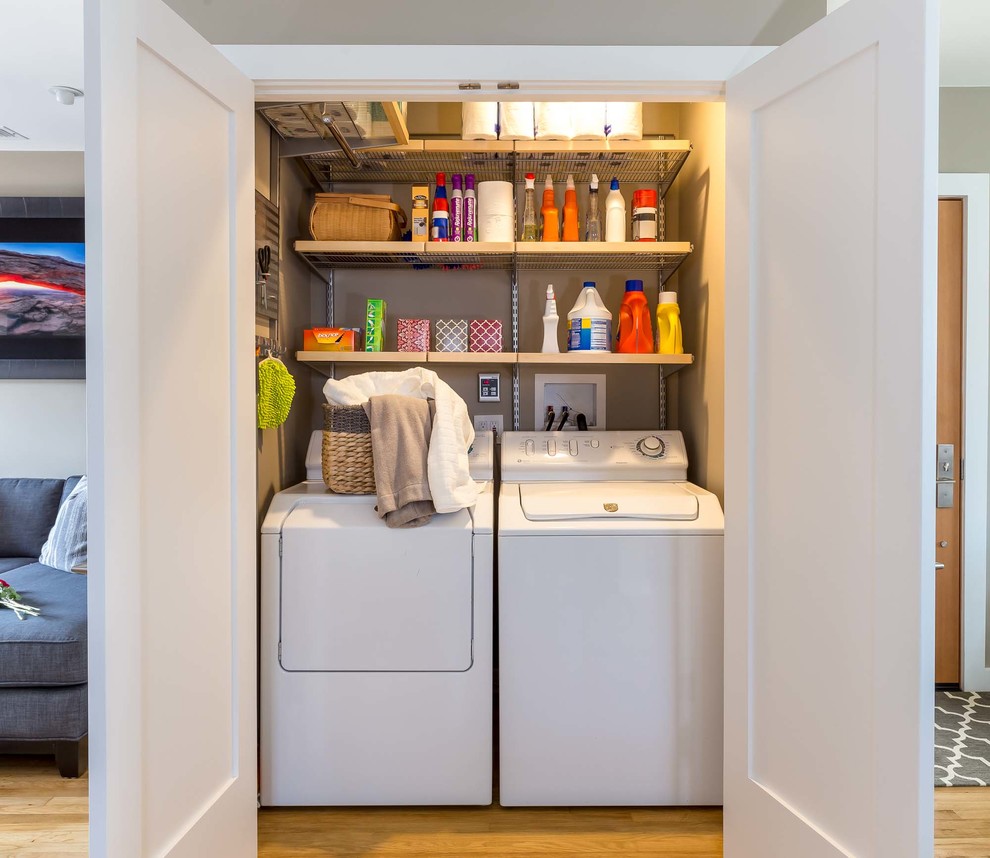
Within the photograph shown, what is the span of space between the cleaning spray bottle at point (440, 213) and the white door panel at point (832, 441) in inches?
39.8

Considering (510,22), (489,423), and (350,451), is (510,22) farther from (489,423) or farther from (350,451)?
(489,423)

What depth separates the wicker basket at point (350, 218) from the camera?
7.69ft

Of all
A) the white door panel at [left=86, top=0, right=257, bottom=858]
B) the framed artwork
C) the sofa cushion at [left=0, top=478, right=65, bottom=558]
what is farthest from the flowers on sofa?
the framed artwork

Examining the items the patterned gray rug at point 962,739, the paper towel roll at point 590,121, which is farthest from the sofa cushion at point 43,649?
the patterned gray rug at point 962,739

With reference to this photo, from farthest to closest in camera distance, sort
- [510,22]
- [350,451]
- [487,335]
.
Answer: [487,335], [350,451], [510,22]

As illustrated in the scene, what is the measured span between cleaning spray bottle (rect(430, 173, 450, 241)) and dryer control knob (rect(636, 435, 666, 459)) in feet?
3.14

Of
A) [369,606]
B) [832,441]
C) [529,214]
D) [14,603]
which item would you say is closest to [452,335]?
[529,214]

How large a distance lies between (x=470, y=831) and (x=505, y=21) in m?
2.05

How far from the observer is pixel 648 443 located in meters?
2.41

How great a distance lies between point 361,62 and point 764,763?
1.85 metres

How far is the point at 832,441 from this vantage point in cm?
141

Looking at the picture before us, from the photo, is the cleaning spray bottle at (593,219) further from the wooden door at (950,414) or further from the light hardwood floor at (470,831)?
the light hardwood floor at (470,831)

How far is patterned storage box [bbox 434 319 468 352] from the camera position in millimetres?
2479

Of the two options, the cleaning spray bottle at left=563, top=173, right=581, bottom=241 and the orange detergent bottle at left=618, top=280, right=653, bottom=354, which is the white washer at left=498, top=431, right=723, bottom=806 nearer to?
the orange detergent bottle at left=618, top=280, right=653, bottom=354
